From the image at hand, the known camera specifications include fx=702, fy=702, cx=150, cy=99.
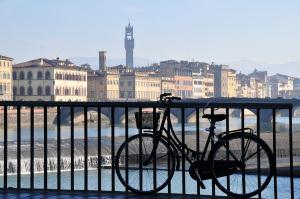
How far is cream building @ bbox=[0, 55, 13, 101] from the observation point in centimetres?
9425

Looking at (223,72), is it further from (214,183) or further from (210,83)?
(214,183)

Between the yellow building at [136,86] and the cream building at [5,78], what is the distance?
3386 cm

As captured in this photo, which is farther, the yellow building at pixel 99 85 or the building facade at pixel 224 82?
the building facade at pixel 224 82

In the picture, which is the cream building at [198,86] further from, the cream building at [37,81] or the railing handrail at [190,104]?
the railing handrail at [190,104]

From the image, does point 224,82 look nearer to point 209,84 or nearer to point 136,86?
point 209,84

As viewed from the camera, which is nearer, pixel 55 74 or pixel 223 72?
pixel 55 74

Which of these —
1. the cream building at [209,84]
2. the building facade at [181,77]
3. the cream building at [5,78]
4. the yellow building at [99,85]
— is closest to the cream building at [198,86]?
the building facade at [181,77]

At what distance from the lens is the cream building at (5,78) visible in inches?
3711

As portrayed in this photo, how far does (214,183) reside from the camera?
5195 millimetres

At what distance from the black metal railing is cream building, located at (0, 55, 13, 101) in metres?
12.0

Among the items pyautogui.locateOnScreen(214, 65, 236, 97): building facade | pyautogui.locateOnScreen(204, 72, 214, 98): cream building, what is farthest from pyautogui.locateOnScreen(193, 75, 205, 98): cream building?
pyautogui.locateOnScreen(214, 65, 236, 97): building facade

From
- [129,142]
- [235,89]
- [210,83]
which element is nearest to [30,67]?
[210,83]

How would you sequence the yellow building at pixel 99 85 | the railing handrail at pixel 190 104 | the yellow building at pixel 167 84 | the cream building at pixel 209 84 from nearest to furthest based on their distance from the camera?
the railing handrail at pixel 190 104 → the yellow building at pixel 99 85 → the yellow building at pixel 167 84 → the cream building at pixel 209 84

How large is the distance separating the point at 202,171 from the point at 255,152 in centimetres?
42
